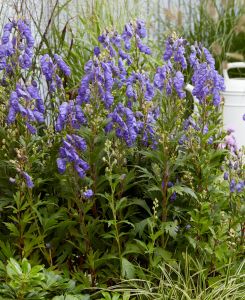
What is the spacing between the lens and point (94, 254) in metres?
2.99

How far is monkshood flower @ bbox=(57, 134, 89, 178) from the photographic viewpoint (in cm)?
279

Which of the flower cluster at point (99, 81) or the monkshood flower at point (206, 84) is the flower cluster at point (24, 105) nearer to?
the flower cluster at point (99, 81)

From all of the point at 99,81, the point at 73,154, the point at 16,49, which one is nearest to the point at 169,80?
the point at 99,81

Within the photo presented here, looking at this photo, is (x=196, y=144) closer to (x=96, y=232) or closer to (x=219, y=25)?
(x=96, y=232)

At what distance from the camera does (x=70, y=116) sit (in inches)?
115

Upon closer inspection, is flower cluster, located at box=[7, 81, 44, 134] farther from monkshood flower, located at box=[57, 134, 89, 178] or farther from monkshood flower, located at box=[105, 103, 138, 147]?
monkshood flower, located at box=[105, 103, 138, 147]

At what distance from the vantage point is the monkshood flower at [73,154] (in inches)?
110

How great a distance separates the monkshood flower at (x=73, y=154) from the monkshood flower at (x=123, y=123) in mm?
175

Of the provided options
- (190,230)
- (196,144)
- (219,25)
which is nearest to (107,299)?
(190,230)

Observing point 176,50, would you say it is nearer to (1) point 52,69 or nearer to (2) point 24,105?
(1) point 52,69

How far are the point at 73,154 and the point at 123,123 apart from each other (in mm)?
291

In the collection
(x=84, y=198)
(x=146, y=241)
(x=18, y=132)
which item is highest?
(x=18, y=132)

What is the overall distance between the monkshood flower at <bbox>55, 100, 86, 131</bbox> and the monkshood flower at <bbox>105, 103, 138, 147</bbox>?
12cm

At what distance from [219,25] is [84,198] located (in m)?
3.92
